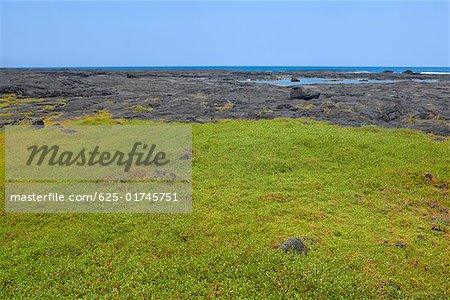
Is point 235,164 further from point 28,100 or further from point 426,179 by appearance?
point 28,100

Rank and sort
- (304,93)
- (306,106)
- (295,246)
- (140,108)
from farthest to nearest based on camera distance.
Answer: (304,93) < (306,106) < (140,108) < (295,246)

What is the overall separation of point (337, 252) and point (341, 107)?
2933 cm

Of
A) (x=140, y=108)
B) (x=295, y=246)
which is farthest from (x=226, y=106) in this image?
(x=295, y=246)

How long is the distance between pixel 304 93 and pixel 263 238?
3600cm

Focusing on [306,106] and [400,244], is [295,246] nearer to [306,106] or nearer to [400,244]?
[400,244]

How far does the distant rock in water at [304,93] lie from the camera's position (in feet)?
153

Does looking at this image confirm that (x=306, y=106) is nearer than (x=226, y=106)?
Yes

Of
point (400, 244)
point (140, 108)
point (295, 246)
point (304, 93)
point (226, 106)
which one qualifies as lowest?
point (400, 244)

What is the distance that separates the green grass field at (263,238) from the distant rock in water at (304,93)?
2463 cm

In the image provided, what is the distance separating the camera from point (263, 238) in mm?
13672

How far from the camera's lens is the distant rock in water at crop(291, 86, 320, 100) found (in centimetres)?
4678

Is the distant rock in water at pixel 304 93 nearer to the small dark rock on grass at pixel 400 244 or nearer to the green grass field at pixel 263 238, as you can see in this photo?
the green grass field at pixel 263 238

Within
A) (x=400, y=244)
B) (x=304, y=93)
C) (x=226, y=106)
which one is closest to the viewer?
(x=400, y=244)

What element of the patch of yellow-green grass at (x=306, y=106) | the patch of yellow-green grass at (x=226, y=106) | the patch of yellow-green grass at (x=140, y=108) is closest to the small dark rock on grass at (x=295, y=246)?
the patch of yellow-green grass at (x=226, y=106)
